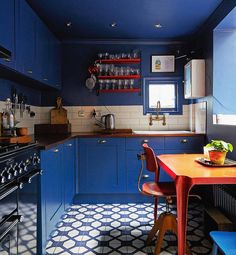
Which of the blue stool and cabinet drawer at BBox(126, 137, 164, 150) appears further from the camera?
cabinet drawer at BBox(126, 137, 164, 150)

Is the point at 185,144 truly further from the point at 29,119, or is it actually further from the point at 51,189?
the point at 29,119

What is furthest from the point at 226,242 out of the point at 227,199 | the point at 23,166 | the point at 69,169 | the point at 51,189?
the point at 69,169

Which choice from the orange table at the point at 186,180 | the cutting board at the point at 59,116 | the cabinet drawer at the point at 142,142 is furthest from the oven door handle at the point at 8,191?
the cutting board at the point at 59,116

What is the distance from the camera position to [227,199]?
269cm

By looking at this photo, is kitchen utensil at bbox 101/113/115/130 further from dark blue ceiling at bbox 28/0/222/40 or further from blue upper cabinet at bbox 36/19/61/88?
dark blue ceiling at bbox 28/0/222/40

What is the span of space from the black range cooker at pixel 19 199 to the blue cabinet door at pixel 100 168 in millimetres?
1557

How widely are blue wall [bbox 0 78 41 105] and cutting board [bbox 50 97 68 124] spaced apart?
0.88 ft

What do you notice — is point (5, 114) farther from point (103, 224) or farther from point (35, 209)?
point (103, 224)

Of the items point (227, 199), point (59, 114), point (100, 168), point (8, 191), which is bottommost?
point (227, 199)

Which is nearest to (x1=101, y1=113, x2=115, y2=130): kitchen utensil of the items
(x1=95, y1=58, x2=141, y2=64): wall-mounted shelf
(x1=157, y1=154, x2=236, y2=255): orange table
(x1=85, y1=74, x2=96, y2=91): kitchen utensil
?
(x1=85, y1=74, x2=96, y2=91): kitchen utensil

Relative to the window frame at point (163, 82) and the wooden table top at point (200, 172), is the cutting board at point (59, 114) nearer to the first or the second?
the window frame at point (163, 82)

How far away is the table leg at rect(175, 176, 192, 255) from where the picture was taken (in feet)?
5.59

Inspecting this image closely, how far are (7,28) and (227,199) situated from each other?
8.22 feet

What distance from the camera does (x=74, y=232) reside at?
2.72 m
